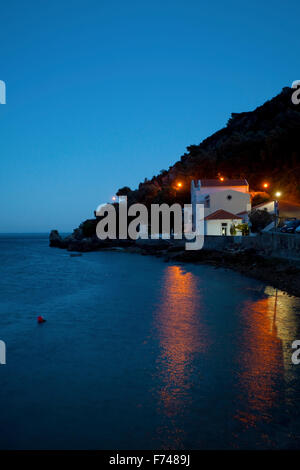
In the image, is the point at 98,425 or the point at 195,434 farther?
the point at 98,425

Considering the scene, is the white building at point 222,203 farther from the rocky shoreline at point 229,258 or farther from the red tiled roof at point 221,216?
the rocky shoreline at point 229,258

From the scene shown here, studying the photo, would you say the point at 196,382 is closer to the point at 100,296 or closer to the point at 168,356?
the point at 168,356

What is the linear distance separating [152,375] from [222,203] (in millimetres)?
42781

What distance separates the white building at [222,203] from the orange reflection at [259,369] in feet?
103

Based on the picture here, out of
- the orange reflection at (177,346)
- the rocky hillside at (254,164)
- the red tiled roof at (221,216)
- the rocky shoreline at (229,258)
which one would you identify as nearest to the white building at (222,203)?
the red tiled roof at (221,216)

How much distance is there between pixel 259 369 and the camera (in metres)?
9.88

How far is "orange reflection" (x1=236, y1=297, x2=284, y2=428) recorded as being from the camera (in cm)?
759

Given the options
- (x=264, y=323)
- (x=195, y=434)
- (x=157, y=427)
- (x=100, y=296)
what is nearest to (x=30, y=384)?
(x=157, y=427)

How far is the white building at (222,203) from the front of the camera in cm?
4700

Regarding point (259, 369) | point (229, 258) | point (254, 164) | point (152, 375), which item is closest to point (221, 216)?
point (229, 258)

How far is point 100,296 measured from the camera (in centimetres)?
2347

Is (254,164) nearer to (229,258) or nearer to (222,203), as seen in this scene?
(222,203)

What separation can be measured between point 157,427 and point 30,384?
4.35 m
